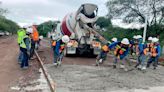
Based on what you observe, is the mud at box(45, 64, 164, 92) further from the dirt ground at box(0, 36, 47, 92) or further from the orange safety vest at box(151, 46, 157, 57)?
the orange safety vest at box(151, 46, 157, 57)

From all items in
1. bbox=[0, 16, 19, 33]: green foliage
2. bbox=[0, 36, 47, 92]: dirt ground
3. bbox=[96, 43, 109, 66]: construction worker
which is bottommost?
bbox=[0, 16, 19, 33]: green foliage

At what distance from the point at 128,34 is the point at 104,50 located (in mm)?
21183

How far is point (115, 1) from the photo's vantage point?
34781 mm

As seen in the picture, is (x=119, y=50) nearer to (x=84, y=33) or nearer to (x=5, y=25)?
(x=84, y=33)

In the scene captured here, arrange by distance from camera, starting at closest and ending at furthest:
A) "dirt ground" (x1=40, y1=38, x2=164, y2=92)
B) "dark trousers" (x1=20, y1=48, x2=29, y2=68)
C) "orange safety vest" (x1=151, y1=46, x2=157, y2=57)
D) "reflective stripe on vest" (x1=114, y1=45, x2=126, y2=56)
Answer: "dirt ground" (x1=40, y1=38, x2=164, y2=92)
"dark trousers" (x1=20, y1=48, x2=29, y2=68)
"reflective stripe on vest" (x1=114, y1=45, x2=126, y2=56)
"orange safety vest" (x1=151, y1=46, x2=157, y2=57)

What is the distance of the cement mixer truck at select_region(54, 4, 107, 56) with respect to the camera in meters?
17.9

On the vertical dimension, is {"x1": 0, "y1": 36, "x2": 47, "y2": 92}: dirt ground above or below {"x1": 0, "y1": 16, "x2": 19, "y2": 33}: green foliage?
above

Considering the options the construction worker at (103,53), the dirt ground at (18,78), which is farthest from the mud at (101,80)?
the construction worker at (103,53)

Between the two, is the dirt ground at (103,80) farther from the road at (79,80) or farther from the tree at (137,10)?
the tree at (137,10)

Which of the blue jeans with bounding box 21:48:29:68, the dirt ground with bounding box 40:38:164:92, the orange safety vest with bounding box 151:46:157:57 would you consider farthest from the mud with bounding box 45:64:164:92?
the orange safety vest with bounding box 151:46:157:57

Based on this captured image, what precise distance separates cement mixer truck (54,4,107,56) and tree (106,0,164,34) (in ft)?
50.1

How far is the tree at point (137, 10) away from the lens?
1289 inches

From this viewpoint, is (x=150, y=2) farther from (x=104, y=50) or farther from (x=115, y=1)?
(x=104, y=50)

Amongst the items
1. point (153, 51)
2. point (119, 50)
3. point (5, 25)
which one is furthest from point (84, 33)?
point (5, 25)
